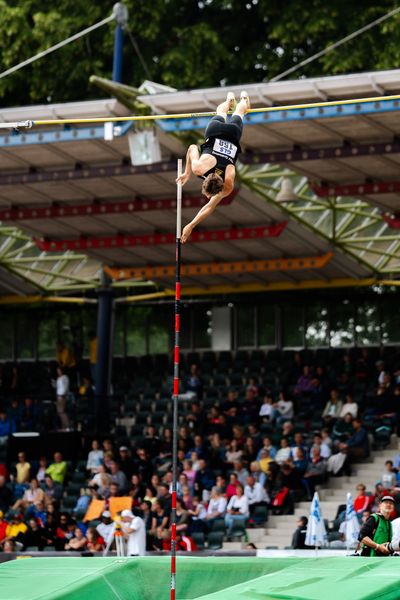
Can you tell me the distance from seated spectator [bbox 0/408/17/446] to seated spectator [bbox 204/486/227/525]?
6981 mm

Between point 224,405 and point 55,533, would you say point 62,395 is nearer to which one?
point 224,405

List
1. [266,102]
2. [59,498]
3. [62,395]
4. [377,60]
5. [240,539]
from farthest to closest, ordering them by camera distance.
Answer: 1. [377,60]
2. [62,395]
3. [59,498]
4. [240,539]
5. [266,102]

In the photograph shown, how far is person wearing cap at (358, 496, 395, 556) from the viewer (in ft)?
50.8

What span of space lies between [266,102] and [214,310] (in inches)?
482

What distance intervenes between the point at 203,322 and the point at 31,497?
9108 millimetres

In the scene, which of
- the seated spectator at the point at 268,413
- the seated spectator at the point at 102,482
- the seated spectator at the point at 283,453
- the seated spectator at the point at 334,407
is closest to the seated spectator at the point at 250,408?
the seated spectator at the point at 268,413

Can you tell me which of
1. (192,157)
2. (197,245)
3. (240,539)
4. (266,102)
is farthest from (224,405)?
(192,157)

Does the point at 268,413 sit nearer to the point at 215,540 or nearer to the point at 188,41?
the point at 215,540

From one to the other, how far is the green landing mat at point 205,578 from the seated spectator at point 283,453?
833cm

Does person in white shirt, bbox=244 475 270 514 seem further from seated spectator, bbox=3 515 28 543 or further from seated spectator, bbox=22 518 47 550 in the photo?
seated spectator, bbox=3 515 28 543

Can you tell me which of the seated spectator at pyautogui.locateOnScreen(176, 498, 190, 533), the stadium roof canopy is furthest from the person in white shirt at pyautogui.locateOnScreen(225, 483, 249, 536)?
the stadium roof canopy

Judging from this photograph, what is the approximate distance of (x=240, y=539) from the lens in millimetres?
23422

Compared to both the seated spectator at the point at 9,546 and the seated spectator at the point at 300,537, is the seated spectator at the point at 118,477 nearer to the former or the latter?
the seated spectator at the point at 9,546

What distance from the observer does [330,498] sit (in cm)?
2475
